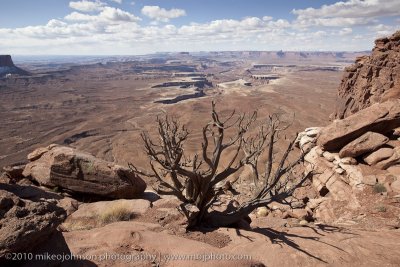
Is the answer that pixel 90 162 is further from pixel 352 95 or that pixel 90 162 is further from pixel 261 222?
pixel 352 95

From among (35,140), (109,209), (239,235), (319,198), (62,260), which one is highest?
(62,260)

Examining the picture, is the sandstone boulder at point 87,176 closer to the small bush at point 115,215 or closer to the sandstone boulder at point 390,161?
the small bush at point 115,215

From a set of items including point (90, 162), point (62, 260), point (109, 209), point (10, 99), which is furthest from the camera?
point (10, 99)

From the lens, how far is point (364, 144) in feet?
54.7

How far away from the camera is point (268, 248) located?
7156 mm

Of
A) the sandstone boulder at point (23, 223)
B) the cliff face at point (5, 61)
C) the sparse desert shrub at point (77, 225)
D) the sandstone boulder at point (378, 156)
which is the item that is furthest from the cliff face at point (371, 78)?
the cliff face at point (5, 61)

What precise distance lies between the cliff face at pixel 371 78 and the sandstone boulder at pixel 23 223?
27.6 meters

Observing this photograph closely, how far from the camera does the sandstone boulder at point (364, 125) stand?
17.2m

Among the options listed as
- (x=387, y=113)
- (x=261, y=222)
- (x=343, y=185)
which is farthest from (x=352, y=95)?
(x=261, y=222)

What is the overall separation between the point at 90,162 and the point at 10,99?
4308 inches

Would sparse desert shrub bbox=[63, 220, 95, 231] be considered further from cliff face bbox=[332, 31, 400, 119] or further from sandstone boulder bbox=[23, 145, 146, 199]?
cliff face bbox=[332, 31, 400, 119]

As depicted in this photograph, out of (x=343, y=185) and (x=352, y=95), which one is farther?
(x=352, y=95)

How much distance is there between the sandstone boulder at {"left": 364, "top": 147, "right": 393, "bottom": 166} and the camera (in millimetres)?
15781

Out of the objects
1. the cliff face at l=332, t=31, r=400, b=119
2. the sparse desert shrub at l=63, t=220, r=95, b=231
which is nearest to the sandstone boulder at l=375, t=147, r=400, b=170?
the cliff face at l=332, t=31, r=400, b=119
